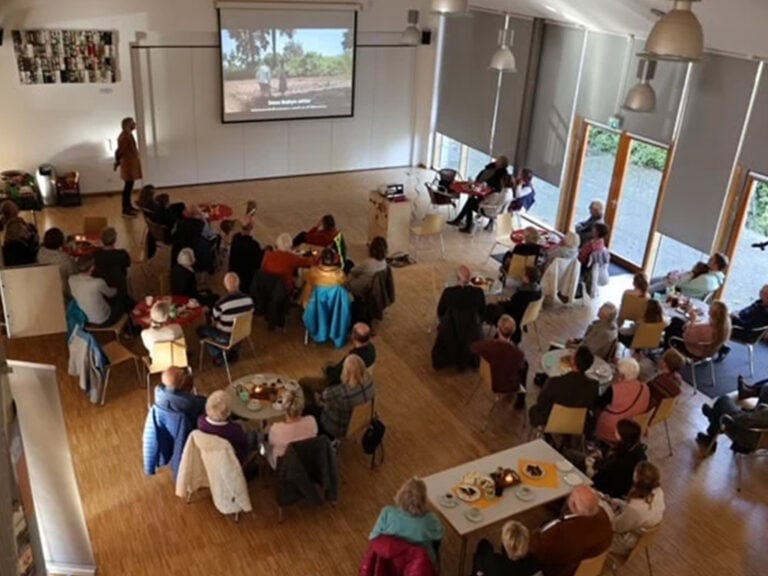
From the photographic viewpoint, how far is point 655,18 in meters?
8.41

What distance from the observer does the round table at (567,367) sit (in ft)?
22.2

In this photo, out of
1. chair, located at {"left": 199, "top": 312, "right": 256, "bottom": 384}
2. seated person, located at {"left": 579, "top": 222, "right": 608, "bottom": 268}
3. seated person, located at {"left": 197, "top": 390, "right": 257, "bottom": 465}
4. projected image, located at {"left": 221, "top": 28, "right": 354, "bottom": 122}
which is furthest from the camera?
projected image, located at {"left": 221, "top": 28, "right": 354, "bottom": 122}

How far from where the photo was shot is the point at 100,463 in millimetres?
6438

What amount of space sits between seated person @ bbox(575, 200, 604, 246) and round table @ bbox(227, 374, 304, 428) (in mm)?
5444

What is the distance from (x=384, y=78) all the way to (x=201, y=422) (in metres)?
10.3

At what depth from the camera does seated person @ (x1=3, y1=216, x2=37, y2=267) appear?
8367mm

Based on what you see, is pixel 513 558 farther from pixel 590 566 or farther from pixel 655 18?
pixel 655 18

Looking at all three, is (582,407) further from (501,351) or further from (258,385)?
(258,385)

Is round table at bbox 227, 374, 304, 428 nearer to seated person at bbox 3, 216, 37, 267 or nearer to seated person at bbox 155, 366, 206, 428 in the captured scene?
seated person at bbox 155, 366, 206, 428

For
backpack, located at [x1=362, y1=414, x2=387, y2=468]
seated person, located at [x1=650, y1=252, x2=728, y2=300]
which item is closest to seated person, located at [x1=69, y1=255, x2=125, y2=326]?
backpack, located at [x1=362, y1=414, x2=387, y2=468]

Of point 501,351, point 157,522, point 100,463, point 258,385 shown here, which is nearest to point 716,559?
point 501,351

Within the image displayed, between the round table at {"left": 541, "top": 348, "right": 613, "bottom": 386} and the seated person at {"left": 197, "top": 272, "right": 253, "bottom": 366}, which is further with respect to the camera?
the seated person at {"left": 197, "top": 272, "right": 253, "bottom": 366}

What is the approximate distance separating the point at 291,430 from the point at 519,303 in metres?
3.45

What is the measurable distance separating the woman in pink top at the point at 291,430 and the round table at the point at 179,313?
2.12m
